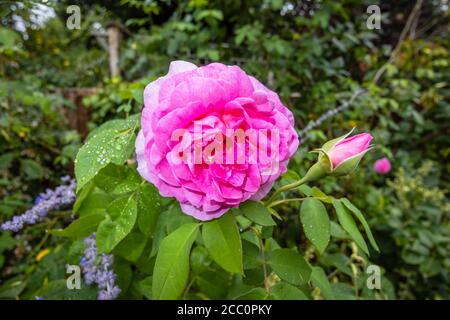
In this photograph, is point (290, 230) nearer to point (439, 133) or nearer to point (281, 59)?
point (281, 59)

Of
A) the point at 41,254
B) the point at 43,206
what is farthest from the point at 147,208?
the point at 41,254

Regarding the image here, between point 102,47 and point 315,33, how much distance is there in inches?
106

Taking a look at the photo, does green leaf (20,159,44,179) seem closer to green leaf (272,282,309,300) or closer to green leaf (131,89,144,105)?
green leaf (131,89,144,105)

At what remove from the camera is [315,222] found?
2.01 feet

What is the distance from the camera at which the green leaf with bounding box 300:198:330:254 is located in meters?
0.59

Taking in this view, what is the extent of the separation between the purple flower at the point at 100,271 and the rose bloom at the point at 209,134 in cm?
31

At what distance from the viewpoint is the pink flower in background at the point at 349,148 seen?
0.56 metres

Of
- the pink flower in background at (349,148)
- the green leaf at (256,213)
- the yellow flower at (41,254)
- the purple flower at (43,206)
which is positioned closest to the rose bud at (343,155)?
the pink flower in background at (349,148)

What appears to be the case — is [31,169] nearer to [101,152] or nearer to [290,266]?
[101,152]

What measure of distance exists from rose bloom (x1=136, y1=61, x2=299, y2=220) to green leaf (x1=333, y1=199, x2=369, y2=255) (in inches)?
6.1

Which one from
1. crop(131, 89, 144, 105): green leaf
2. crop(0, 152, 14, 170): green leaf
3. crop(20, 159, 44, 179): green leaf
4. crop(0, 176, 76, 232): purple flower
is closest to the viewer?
crop(131, 89, 144, 105): green leaf

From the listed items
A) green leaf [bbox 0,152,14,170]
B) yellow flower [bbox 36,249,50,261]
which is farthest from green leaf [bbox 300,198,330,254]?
green leaf [bbox 0,152,14,170]

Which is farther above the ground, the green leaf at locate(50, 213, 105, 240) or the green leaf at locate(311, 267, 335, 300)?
the green leaf at locate(50, 213, 105, 240)

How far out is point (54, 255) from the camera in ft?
3.43
